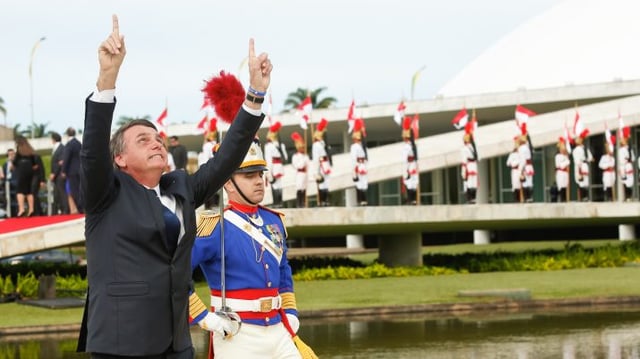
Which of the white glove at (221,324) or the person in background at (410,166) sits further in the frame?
the person in background at (410,166)

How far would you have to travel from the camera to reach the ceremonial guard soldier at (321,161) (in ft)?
88.7

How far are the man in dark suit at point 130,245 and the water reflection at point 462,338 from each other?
6923 millimetres

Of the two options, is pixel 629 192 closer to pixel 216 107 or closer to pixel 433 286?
pixel 433 286

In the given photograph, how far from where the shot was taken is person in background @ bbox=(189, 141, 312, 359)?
6453 mm

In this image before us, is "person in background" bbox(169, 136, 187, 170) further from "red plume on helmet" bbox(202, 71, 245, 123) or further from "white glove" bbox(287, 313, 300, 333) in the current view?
"red plume on helmet" bbox(202, 71, 245, 123)

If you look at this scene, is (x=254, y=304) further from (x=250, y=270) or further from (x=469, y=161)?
(x=469, y=161)

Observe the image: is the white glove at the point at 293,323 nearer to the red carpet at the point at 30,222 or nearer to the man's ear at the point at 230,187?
the man's ear at the point at 230,187

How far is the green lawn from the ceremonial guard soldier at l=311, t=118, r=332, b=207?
4.48 metres

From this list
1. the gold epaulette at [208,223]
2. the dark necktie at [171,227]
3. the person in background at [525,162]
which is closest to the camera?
the dark necktie at [171,227]

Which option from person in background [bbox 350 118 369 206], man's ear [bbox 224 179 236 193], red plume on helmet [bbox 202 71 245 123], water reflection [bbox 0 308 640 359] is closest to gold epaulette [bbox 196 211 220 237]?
man's ear [bbox 224 179 236 193]

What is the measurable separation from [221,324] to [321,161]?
70.9 feet

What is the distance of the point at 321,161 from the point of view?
1078 inches

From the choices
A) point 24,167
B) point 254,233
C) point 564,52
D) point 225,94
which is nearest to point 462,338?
point 254,233

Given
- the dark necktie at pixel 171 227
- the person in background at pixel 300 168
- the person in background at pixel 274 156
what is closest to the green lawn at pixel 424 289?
the person in background at pixel 300 168
